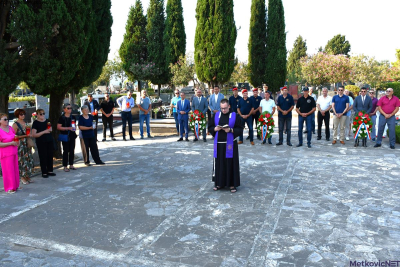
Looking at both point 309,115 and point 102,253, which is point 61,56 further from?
point 309,115

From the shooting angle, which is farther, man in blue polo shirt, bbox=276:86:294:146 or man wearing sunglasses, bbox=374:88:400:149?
man in blue polo shirt, bbox=276:86:294:146

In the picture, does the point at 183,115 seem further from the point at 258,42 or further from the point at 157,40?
the point at 157,40

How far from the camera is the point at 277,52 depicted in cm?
2728

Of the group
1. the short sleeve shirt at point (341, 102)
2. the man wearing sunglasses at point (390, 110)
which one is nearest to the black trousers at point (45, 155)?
the short sleeve shirt at point (341, 102)

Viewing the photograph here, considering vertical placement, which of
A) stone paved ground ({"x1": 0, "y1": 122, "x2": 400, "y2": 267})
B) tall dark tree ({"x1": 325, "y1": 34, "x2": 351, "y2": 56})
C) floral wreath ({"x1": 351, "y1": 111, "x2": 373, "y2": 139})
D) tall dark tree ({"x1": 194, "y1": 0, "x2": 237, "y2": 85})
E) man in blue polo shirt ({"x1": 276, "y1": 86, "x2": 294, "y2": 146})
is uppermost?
tall dark tree ({"x1": 325, "y1": 34, "x2": 351, "y2": 56})

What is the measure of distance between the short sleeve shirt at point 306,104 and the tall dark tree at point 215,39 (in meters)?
12.8

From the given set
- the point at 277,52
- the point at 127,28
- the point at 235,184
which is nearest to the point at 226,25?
the point at 277,52

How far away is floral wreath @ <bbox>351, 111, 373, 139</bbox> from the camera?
11297mm

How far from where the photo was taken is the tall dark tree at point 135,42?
35.6 metres

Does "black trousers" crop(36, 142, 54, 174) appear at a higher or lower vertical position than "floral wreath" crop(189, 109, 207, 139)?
lower

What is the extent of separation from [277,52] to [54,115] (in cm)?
2064

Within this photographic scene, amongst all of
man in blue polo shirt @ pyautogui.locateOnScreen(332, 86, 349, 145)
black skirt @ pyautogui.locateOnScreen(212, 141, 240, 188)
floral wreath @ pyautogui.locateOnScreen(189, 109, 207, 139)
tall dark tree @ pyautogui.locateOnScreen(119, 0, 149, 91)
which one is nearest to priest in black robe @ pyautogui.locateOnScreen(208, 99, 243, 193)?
black skirt @ pyautogui.locateOnScreen(212, 141, 240, 188)

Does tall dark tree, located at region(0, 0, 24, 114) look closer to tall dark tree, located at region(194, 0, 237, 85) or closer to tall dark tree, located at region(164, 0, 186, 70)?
tall dark tree, located at region(194, 0, 237, 85)

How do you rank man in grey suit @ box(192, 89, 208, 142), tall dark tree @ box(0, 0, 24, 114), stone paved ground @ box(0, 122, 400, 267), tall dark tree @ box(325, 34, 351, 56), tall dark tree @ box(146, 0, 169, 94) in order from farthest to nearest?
1. tall dark tree @ box(325, 34, 351, 56)
2. tall dark tree @ box(146, 0, 169, 94)
3. man in grey suit @ box(192, 89, 208, 142)
4. tall dark tree @ box(0, 0, 24, 114)
5. stone paved ground @ box(0, 122, 400, 267)
